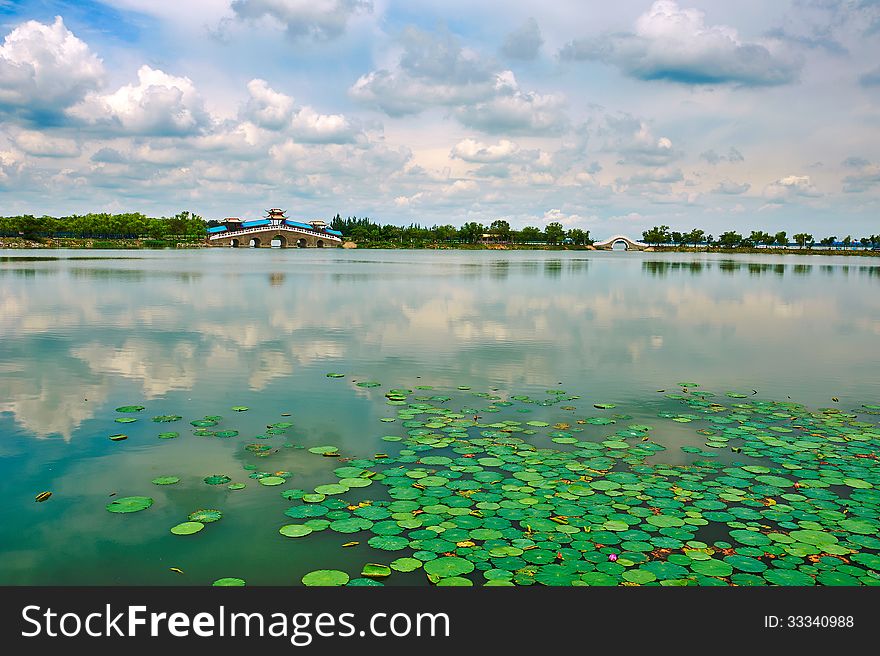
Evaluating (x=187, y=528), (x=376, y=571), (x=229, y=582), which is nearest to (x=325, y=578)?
(x=376, y=571)

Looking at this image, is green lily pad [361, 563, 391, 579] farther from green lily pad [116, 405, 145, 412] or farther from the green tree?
the green tree

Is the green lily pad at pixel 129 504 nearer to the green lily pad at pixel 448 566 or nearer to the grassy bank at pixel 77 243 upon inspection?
the green lily pad at pixel 448 566

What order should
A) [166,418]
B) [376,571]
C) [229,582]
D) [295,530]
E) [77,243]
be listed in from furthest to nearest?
[77,243] < [166,418] < [295,530] < [376,571] < [229,582]

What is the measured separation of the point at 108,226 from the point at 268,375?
173 m

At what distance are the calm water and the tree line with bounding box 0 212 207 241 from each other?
139455 mm

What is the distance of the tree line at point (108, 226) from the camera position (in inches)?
6083

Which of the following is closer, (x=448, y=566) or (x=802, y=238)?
(x=448, y=566)

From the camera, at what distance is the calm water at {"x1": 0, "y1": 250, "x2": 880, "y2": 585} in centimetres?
727

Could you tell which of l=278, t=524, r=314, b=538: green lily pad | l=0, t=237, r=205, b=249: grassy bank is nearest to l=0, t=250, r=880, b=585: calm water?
l=278, t=524, r=314, b=538: green lily pad

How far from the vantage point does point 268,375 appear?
52.3ft

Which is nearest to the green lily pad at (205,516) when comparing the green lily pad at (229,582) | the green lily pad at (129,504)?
the green lily pad at (129,504)

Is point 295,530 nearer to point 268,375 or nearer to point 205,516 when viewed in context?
point 205,516

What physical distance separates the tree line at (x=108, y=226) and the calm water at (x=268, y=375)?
458 ft

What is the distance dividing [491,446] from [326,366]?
778cm
